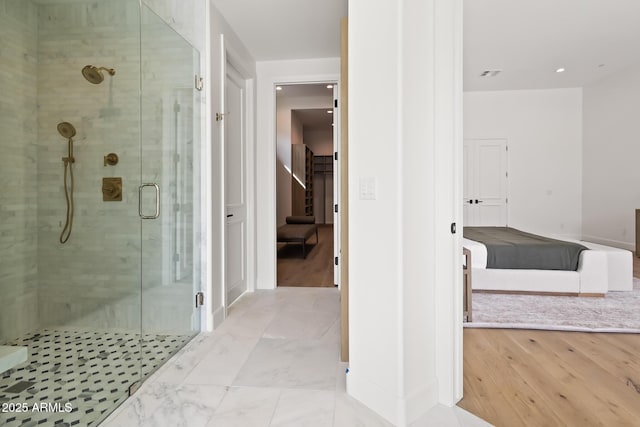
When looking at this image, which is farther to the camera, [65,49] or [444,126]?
[65,49]

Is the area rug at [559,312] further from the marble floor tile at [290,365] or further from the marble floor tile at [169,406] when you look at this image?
the marble floor tile at [169,406]

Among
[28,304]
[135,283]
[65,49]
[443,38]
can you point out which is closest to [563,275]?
[443,38]

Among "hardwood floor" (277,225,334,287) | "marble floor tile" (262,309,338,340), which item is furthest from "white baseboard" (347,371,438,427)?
"hardwood floor" (277,225,334,287)

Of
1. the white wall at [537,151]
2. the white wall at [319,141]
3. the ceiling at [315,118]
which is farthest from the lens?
the white wall at [319,141]

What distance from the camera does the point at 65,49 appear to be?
2.17 metres

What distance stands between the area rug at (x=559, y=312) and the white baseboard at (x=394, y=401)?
3.76 feet

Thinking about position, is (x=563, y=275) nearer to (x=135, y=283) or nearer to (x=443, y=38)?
Answer: (x=443, y=38)

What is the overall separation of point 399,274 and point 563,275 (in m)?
2.69

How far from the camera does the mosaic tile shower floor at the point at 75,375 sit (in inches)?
58.9

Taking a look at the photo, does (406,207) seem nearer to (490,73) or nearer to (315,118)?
(490,73)

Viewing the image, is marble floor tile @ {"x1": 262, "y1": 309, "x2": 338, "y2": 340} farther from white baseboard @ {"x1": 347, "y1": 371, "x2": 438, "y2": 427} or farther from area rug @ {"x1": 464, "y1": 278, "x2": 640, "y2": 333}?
area rug @ {"x1": 464, "y1": 278, "x2": 640, "y2": 333}

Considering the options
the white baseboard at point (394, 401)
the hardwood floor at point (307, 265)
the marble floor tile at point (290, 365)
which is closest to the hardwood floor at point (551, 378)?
the white baseboard at point (394, 401)

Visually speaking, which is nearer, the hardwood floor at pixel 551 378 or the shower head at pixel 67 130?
the hardwood floor at pixel 551 378

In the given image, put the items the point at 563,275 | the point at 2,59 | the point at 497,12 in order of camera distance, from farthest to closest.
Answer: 1. the point at 497,12
2. the point at 563,275
3. the point at 2,59
